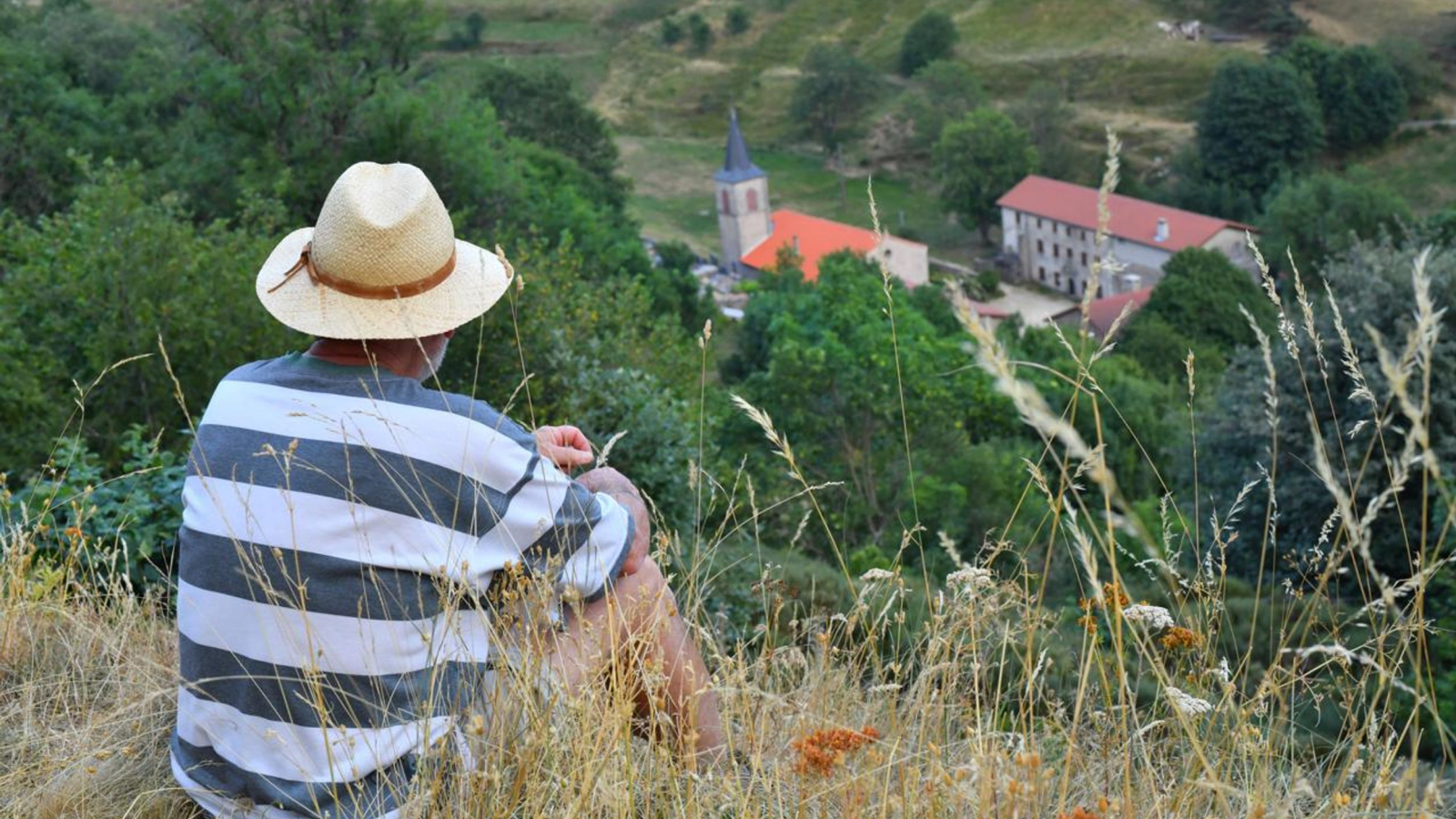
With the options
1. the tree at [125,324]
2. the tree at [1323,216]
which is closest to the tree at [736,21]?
the tree at [1323,216]

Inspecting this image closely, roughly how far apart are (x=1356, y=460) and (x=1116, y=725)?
12889 millimetres

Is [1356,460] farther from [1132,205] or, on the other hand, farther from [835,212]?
[835,212]

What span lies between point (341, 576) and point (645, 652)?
536mm

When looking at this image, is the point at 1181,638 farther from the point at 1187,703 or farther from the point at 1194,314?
the point at 1194,314

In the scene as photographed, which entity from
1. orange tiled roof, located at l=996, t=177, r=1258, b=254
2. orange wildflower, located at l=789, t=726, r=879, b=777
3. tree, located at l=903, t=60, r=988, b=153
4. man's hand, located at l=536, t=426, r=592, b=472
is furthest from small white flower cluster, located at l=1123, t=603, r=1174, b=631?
tree, located at l=903, t=60, r=988, b=153

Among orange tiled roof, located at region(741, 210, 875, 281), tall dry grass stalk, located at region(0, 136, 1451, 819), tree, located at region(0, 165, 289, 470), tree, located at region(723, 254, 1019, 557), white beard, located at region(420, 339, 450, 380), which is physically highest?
white beard, located at region(420, 339, 450, 380)

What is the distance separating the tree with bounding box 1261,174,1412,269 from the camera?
4084 centimetres

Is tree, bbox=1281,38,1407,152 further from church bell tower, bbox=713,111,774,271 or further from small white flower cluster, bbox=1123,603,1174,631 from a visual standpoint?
small white flower cluster, bbox=1123,603,1174,631

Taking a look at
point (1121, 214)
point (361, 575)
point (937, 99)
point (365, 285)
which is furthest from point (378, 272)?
point (937, 99)

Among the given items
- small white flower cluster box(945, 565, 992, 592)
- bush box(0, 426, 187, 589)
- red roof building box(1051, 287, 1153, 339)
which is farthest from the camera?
red roof building box(1051, 287, 1153, 339)

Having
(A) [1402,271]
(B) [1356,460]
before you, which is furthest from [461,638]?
(A) [1402,271]

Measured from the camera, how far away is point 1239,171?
51.0 m

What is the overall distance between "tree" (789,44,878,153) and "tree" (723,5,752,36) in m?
10.8

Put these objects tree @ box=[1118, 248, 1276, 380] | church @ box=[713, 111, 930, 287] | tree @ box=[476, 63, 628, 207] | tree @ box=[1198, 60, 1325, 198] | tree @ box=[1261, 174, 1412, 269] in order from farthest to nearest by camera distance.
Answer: tree @ box=[1198, 60, 1325, 198] < church @ box=[713, 111, 930, 287] < tree @ box=[476, 63, 628, 207] < tree @ box=[1261, 174, 1412, 269] < tree @ box=[1118, 248, 1276, 380]
